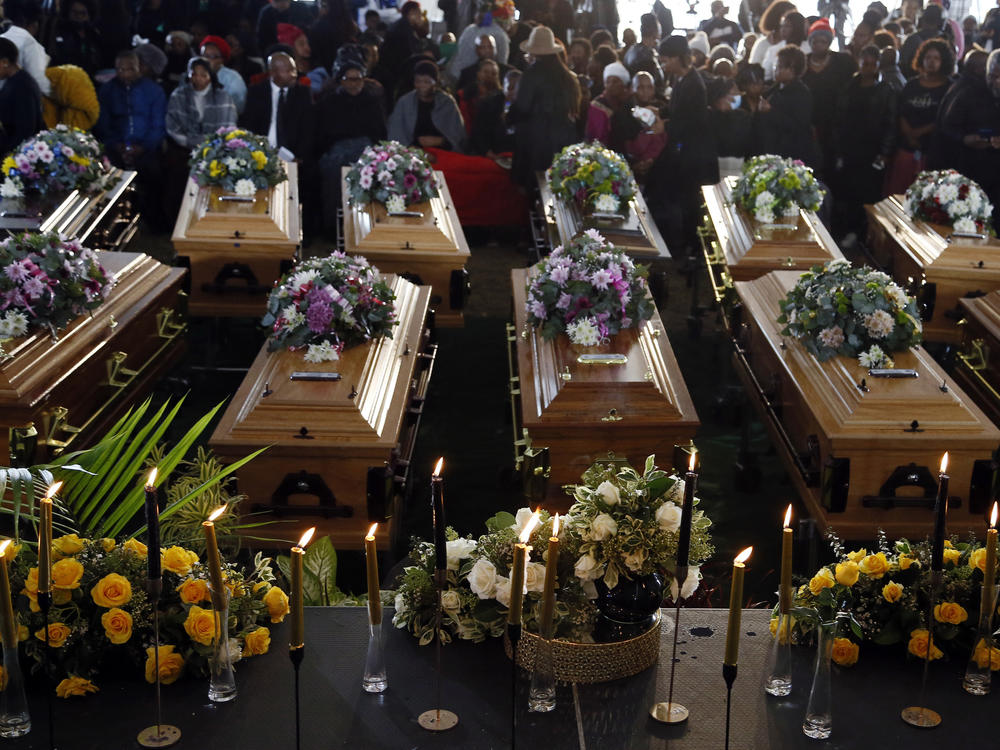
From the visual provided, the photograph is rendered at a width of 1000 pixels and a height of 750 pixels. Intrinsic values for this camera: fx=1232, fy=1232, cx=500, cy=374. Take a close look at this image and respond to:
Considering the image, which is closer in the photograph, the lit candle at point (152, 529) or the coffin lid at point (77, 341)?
the lit candle at point (152, 529)

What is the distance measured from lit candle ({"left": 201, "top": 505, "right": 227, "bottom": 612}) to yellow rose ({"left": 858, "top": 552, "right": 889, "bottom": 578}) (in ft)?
4.76

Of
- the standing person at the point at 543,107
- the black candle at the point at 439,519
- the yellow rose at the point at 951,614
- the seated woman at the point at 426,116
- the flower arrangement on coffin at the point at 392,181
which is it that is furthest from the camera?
the seated woman at the point at 426,116

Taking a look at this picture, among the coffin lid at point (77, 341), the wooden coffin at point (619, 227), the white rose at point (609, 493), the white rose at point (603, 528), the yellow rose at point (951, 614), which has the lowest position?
the wooden coffin at point (619, 227)

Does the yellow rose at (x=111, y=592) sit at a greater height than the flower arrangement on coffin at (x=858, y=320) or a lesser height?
greater

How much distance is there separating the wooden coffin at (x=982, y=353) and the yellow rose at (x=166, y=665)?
4.38 metres

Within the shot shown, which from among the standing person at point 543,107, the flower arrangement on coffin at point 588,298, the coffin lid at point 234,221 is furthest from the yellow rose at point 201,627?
the standing person at point 543,107

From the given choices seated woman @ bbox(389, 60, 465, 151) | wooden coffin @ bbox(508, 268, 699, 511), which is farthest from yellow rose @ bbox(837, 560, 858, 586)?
seated woman @ bbox(389, 60, 465, 151)

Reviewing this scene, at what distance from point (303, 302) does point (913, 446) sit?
257 centimetres

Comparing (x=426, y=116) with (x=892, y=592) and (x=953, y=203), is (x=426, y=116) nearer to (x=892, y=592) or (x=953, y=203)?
(x=953, y=203)

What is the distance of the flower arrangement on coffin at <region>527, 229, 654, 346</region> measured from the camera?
5500 millimetres

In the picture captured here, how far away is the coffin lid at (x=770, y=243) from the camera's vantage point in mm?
7029

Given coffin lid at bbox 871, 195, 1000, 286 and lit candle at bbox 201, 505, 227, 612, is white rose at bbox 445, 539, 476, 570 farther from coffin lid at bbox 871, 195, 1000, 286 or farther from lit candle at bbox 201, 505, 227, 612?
coffin lid at bbox 871, 195, 1000, 286

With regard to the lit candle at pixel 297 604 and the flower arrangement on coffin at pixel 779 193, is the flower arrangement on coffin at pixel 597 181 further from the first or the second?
the lit candle at pixel 297 604

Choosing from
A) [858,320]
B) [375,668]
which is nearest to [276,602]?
[375,668]
